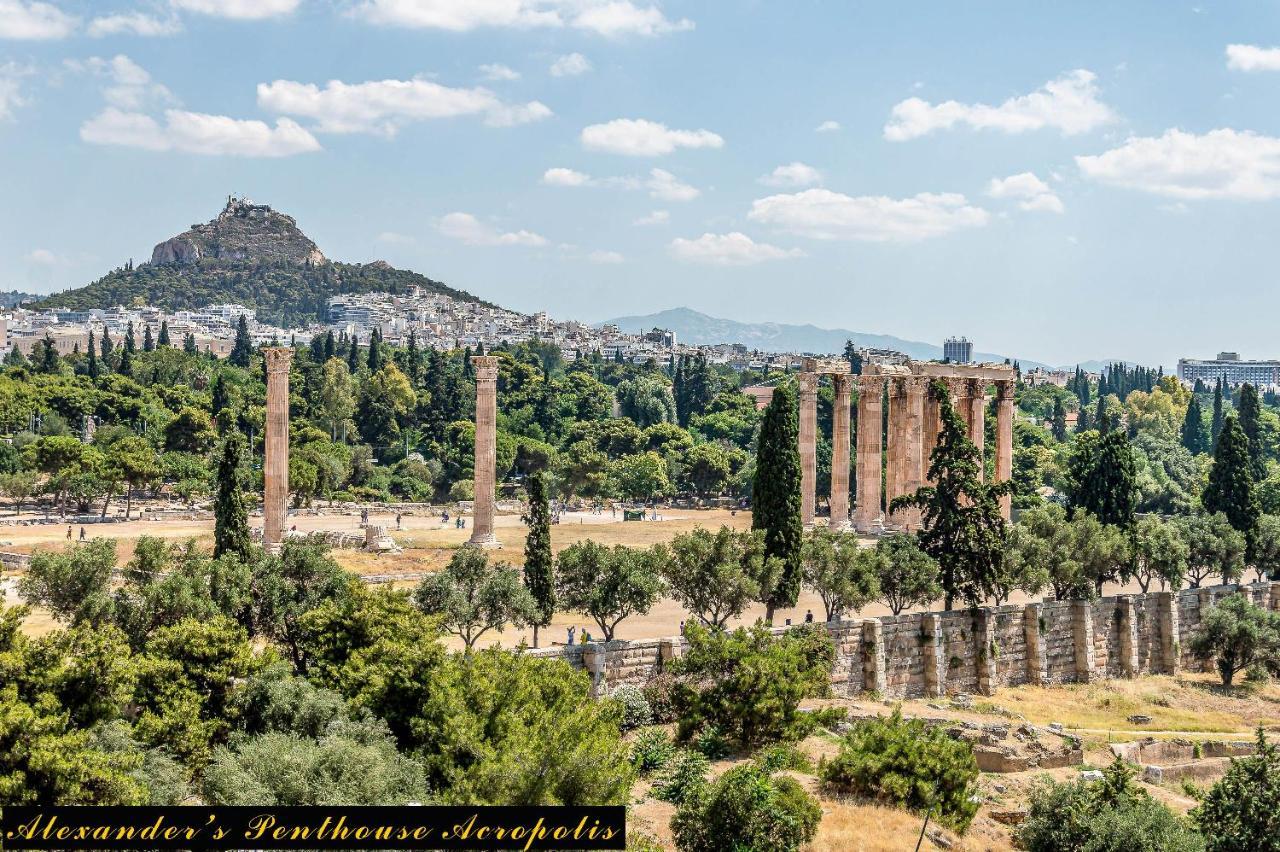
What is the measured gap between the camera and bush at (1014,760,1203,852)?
18984 millimetres

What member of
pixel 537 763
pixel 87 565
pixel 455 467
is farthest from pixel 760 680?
pixel 455 467

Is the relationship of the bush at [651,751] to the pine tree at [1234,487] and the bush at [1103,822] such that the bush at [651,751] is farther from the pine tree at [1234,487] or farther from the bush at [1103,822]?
the pine tree at [1234,487]

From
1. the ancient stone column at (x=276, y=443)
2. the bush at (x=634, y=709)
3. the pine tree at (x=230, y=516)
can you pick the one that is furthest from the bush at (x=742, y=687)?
the ancient stone column at (x=276, y=443)

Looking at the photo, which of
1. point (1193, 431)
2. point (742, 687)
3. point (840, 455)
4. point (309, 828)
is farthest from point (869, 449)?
point (1193, 431)

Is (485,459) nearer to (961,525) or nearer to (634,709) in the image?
(961,525)

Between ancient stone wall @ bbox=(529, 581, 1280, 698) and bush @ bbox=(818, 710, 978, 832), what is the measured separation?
5901mm

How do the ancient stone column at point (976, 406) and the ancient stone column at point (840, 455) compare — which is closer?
the ancient stone column at point (976, 406)

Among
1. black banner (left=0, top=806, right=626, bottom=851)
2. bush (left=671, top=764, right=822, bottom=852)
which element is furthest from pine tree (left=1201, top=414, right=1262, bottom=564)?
black banner (left=0, top=806, right=626, bottom=851)

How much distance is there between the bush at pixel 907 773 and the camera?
21.6 m

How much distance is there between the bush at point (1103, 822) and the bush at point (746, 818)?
4244mm

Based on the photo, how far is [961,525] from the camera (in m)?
35.4

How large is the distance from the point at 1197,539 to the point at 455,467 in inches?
2072

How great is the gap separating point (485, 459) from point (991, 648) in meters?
22.9

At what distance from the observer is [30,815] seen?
16031 millimetres
